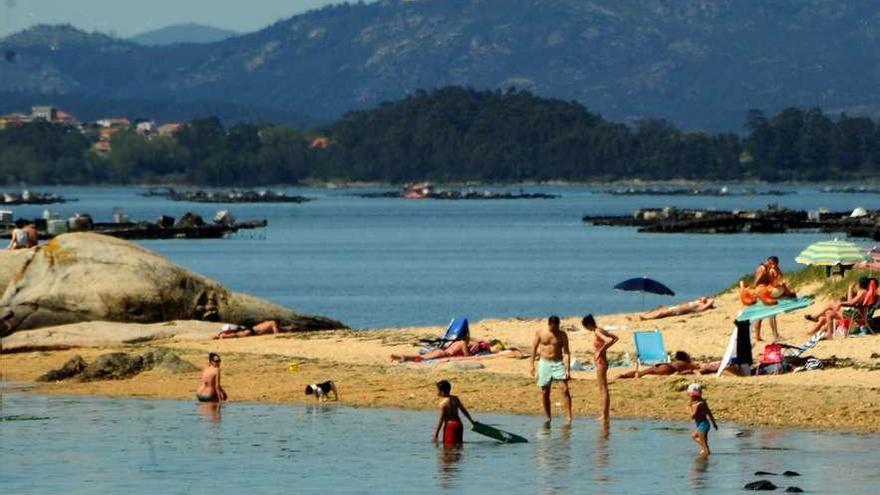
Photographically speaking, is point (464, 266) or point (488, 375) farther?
point (464, 266)

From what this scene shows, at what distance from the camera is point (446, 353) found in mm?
38688

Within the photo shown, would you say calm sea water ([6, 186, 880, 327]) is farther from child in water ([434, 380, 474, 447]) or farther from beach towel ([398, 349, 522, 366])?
child in water ([434, 380, 474, 447])

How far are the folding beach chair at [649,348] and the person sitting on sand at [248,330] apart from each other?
36.3 feet

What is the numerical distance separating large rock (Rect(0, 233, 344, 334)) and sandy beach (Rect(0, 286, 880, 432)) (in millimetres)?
761

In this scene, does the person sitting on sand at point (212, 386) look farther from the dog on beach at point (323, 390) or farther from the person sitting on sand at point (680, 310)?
the person sitting on sand at point (680, 310)

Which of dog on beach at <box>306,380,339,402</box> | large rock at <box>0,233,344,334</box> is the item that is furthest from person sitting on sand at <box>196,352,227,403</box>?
large rock at <box>0,233,344,334</box>

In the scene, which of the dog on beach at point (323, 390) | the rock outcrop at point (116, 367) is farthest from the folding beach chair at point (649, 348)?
the rock outcrop at point (116, 367)

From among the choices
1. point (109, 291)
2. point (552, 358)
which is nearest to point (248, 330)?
point (109, 291)

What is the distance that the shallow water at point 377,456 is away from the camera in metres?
26.3

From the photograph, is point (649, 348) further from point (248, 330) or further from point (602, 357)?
point (248, 330)

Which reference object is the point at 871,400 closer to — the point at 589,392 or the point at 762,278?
the point at 589,392

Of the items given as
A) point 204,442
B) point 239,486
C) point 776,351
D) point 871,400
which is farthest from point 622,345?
point 239,486

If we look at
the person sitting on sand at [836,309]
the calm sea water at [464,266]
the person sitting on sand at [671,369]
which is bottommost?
the calm sea water at [464,266]

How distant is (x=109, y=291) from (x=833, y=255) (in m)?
15.1
